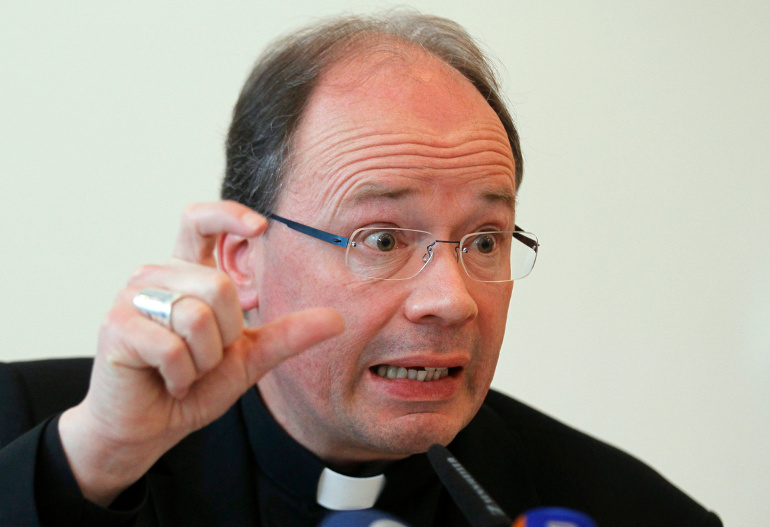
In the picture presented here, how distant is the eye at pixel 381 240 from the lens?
1621 millimetres

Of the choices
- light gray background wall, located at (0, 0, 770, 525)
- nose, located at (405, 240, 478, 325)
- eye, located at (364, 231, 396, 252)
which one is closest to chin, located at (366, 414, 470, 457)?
nose, located at (405, 240, 478, 325)

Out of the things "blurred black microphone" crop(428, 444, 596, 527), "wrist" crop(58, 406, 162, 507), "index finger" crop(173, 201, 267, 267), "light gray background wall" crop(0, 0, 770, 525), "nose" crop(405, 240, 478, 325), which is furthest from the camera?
"light gray background wall" crop(0, 0, 770, 525)

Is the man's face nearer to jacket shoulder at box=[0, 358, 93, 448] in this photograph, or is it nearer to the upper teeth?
the upper teeth

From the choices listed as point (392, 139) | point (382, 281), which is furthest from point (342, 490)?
point (392, 139)

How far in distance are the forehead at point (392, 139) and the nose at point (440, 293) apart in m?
0.14

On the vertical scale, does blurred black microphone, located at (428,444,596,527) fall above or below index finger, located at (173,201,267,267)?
below

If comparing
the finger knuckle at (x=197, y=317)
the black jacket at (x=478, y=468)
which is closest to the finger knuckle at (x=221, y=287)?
the finger knuckle at (x=197, y=317)

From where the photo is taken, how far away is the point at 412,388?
159cm

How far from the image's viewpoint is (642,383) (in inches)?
129

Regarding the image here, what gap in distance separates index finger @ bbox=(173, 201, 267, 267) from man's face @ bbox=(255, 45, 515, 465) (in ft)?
1.50

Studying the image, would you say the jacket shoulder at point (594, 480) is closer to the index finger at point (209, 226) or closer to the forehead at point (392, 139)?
the forehead at point (392, 139)

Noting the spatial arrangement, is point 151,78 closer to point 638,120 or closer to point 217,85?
point 217,85

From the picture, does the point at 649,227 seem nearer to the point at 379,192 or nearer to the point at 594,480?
the point at 594,480

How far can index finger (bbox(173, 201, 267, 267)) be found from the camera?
110cm
